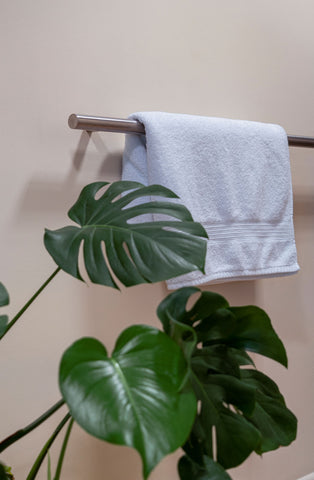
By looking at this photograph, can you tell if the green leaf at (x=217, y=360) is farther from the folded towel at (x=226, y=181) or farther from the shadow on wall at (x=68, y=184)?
the shadow on wall at (x=68, y=184)

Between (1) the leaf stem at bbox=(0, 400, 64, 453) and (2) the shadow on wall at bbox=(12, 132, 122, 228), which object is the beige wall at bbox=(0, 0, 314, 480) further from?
(1) the leaf stem at bbox=(0, 400, 64, 453)

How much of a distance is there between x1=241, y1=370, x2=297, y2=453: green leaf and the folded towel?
36 centimetres

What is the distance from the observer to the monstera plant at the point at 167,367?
1.37 feet

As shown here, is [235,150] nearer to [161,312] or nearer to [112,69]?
[112,69]

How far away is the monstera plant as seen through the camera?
417mm

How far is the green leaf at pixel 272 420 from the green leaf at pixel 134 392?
9.5 inches

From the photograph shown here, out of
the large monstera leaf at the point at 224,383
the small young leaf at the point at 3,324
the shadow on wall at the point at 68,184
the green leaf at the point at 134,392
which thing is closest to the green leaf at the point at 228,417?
the large monstera leaf at the point at 224,383

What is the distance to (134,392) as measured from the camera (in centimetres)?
44

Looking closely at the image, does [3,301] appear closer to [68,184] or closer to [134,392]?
[134,392]

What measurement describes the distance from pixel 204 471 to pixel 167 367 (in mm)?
175

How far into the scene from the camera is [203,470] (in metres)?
0.56

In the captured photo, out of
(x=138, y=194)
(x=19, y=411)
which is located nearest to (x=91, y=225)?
(x=138, y=194)

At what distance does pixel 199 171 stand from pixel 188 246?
0.43 m

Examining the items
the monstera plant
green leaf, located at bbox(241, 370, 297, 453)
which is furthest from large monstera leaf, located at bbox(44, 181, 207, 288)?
green leaf, located at bbox(241, 370, 297, 453)
